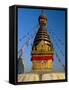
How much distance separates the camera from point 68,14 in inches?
56.5

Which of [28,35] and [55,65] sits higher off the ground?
[28,35]

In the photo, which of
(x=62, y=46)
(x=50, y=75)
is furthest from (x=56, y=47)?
(x=50, y=75)

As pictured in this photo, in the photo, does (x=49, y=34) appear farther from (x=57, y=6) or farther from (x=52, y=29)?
(x=57, y=6)

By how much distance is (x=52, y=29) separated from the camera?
54.0 inches

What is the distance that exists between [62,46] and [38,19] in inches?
7.2

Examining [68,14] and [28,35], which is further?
[68,14]

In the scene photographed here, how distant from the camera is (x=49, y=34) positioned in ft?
4.48

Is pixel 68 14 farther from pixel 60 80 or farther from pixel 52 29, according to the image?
pixel 60 80
